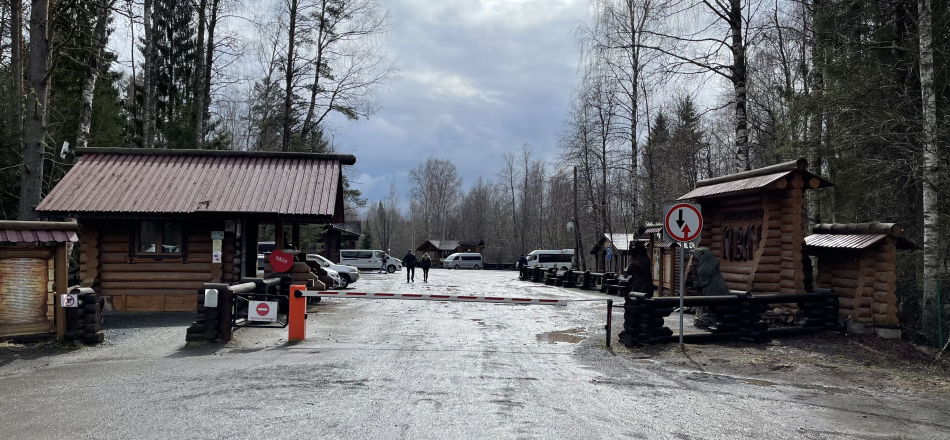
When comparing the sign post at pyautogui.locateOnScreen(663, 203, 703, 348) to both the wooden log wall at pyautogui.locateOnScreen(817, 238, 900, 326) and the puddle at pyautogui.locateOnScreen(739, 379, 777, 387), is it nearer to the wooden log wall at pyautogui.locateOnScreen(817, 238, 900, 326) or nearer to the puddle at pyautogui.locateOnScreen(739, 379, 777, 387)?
the puddle at pyautogui.locateOnScreen(739, 379, 777, 387)

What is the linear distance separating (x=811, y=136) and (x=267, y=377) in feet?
47.6

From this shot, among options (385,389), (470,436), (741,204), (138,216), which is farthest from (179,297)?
(741,204)

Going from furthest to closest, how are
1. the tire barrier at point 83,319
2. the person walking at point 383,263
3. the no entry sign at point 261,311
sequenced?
the person walking at point 383,263 < the no entry sign at point 261,311 < the tire barrier at point 83,319

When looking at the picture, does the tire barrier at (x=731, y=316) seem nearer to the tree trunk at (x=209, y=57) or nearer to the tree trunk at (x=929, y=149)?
the tree trunk at (x=929, y=149)

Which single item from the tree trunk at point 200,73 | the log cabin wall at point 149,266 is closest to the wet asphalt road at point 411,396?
the log cabin wall at point 149,266

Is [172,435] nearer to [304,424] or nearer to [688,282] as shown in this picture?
[304,424]

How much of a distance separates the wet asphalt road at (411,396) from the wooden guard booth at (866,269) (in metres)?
4.93

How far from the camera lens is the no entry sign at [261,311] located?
42.1 feet

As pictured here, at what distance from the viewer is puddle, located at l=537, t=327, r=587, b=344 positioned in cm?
1341

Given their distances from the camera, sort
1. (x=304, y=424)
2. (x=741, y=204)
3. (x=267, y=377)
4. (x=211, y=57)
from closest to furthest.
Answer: (x=304, y=424) < (x=267, y=377) < (x=741, y=204) < (x=211, y=57)

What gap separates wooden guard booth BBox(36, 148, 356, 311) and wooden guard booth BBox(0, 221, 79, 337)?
486 cm

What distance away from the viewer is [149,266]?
17.2 meters

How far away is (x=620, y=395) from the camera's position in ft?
26.3

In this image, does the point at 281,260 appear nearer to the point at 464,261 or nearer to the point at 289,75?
the point at 289,75
